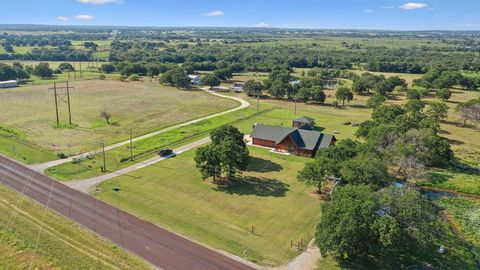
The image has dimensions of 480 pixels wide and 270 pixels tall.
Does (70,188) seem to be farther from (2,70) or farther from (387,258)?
(2,70)

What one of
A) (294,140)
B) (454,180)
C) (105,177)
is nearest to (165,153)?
(105,177)

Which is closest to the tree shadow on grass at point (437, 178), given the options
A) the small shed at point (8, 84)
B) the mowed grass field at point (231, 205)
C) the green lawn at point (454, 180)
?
the green lawn at point (454, 180)

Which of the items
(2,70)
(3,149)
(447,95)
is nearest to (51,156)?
(3,149)

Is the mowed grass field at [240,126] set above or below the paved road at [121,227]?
above

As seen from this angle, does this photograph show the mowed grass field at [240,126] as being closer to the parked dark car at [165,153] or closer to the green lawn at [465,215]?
the parked dark car at [165,153]

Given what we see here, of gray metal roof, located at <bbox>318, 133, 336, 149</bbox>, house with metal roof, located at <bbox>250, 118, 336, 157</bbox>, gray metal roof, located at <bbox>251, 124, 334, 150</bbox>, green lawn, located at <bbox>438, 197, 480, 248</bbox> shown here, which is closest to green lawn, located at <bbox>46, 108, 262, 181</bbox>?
gray metal roof, located at <bbox>251, 124, 334, 150</bbox>

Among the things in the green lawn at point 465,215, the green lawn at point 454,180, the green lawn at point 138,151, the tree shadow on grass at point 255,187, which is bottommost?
the green lawn at point 465,215

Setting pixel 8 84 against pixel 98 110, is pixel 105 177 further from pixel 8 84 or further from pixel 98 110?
pixel 8 84

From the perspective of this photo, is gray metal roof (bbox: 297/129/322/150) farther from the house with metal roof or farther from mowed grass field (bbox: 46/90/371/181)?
mowed grass field (bbox: 46/90/371/181)
